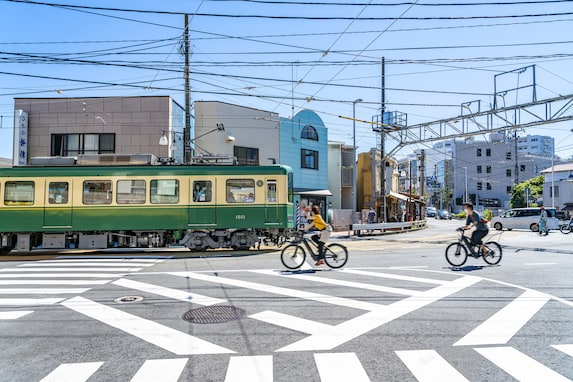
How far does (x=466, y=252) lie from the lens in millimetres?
11125

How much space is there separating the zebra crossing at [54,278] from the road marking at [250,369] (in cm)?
417

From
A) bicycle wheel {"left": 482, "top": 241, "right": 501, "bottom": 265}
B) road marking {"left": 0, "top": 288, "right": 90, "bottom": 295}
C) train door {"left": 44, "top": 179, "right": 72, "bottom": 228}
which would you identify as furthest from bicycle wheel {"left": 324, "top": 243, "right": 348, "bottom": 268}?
train door {"left": 44, "top": 179, "right": 72, "bottom": 228}

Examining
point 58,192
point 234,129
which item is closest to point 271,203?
point 58,192

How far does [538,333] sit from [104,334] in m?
5.78

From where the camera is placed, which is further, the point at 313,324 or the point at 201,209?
the point at 201,209

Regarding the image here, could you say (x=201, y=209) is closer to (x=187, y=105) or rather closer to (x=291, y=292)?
(x=187, y=105)

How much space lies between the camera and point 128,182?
15.0 meters

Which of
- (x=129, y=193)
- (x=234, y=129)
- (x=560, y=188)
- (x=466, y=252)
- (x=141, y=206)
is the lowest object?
(x=466, y=252)

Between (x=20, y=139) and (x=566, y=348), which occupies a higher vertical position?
(x=20, y=139)

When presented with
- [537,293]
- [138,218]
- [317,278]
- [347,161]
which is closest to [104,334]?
[317,278]

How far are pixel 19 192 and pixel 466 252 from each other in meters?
15.4

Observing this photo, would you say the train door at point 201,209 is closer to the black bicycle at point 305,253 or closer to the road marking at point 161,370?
the black bicycle at point 305,253

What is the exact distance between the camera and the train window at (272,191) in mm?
15297

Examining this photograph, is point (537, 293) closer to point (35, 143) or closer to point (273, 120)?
point (273, 120)
